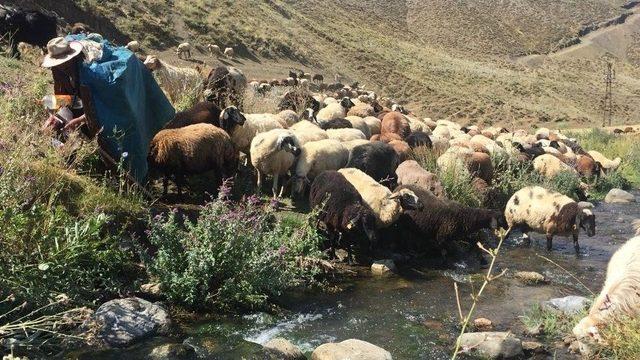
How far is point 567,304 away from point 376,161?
4954 mm

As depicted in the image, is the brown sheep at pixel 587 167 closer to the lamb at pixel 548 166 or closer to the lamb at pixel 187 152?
the lamb at pixel 548 166

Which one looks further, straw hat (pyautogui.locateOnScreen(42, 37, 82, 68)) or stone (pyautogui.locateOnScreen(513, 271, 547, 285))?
stone (pyautogui.locateOnScreen(513, 271, 547, 285))

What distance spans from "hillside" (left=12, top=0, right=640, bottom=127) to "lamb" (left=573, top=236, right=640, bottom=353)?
1010 inches

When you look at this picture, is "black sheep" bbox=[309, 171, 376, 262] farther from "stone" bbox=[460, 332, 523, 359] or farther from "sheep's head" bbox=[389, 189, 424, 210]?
"stone" bbox=[460, 332, 523, 359]

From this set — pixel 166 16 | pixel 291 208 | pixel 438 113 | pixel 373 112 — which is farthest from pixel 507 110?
pixel 291 208

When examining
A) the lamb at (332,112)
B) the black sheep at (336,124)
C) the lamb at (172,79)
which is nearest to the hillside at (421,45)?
the lamb at (332,112)

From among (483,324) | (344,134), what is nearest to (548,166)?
(344,134)

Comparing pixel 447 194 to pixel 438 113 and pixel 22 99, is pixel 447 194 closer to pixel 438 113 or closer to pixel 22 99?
pixel 22 99

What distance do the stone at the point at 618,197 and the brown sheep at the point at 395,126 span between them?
6.25 m

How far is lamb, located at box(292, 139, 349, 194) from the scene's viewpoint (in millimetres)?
10406

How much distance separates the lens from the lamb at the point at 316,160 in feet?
34.1

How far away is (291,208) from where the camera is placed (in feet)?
32.9

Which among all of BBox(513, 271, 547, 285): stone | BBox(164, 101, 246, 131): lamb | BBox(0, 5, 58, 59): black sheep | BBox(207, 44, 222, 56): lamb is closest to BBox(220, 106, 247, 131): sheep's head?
BBox(164, 101, 246, 131): lamb

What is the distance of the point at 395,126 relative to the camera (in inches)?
621
